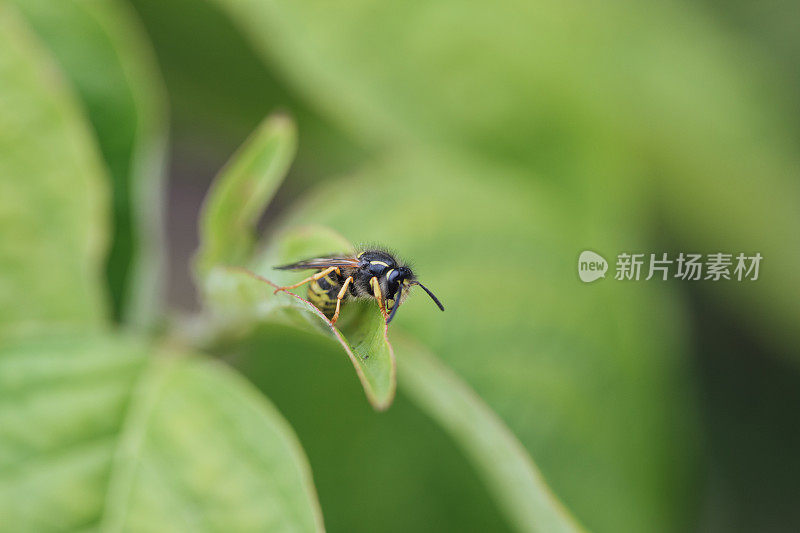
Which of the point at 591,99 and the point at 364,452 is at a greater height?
the point at 591,99

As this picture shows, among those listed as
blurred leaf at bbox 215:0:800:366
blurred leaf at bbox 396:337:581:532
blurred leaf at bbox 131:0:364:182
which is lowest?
Answer: blurred leaf at bbox 396:337:581:532

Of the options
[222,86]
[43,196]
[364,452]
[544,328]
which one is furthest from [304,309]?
[222,86]

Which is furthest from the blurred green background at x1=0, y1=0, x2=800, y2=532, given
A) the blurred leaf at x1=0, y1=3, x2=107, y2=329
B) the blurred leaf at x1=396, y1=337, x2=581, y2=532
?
the blurred leaf at x1=396, y1=337, x2=581, y2=532

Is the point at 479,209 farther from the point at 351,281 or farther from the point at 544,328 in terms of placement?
the point at 351,281

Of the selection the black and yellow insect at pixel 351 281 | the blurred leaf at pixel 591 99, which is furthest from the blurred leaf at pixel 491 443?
the blurred leaf at pixel 591 99

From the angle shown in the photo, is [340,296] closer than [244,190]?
Yes

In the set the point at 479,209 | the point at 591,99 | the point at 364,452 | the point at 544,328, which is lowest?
the point at 364,452

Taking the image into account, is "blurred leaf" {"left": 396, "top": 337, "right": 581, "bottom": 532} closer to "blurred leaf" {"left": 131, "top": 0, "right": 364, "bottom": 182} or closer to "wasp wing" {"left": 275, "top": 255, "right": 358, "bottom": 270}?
"wasp wing" {"left": 275, "top": 255, "right": 358, "bottom": 270}
